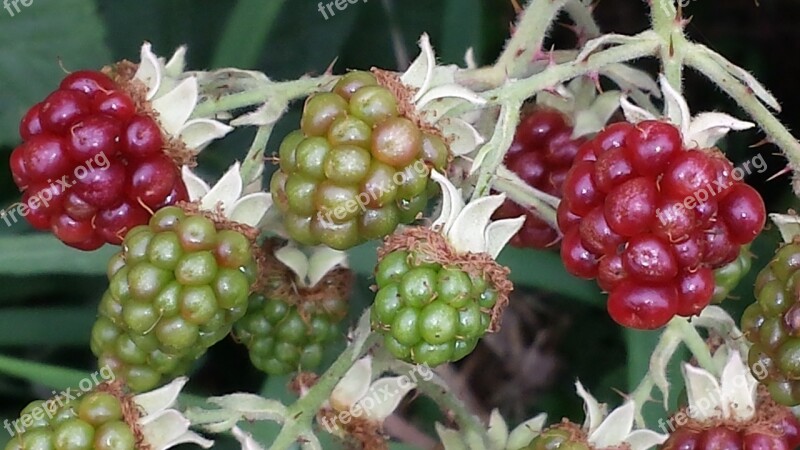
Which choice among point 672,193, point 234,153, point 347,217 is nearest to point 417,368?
point 347,217

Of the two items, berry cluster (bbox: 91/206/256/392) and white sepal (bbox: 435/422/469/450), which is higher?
berry cluster (bbox: 91/206/256/392)

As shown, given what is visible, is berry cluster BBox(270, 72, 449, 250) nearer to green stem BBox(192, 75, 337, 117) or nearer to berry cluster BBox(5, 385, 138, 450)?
green stem BBox(192, 75, 337, 117)

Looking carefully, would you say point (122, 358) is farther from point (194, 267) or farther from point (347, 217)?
point (347, 217)

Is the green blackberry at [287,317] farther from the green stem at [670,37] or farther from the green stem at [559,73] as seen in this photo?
the green stem at [670,37]
